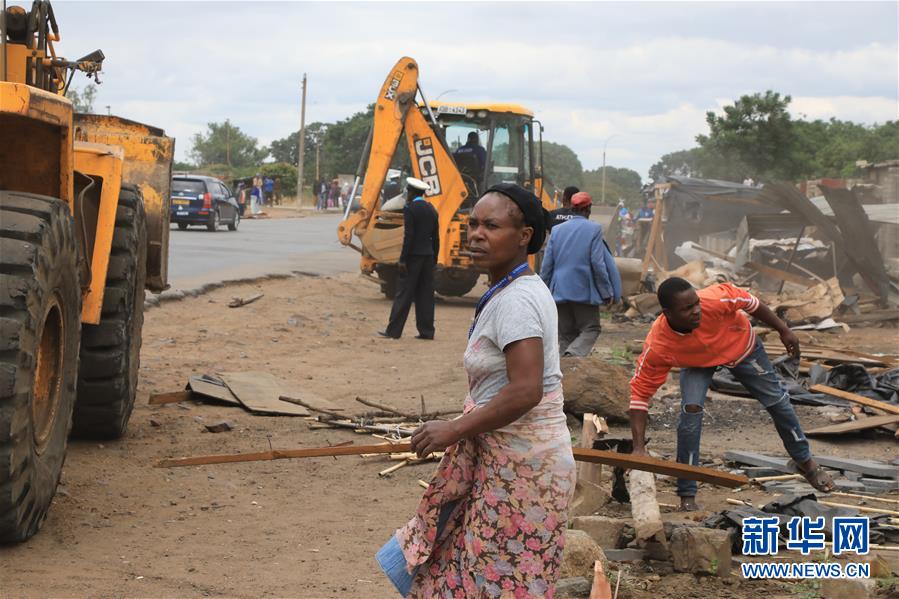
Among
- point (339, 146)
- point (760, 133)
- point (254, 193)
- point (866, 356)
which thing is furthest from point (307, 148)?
point (866, 356)

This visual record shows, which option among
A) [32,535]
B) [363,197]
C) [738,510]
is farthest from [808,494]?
[363,197]

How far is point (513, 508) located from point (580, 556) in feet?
5.98

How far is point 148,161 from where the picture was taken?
8.26 meters

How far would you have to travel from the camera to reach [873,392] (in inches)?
408

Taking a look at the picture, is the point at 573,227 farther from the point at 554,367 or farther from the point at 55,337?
the point at 554,367

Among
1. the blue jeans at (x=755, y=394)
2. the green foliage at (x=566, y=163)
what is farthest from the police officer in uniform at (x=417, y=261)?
the green foliage at (x=566, y=163)

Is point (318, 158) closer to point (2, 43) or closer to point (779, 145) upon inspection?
point (779, 145)

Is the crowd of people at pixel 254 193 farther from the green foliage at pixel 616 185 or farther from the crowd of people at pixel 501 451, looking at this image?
the crowd of people at pixel 501 451

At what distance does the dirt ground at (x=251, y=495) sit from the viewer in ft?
16.7

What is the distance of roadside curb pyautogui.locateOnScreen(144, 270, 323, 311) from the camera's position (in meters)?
14.9

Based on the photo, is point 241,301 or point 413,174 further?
point 413,174

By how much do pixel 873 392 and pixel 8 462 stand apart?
7.93 m

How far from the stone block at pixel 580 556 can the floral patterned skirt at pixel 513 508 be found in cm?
162

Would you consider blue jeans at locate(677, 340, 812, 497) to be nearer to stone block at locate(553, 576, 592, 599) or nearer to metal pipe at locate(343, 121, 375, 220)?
stone block at locate(553, 576, 592, 599)
